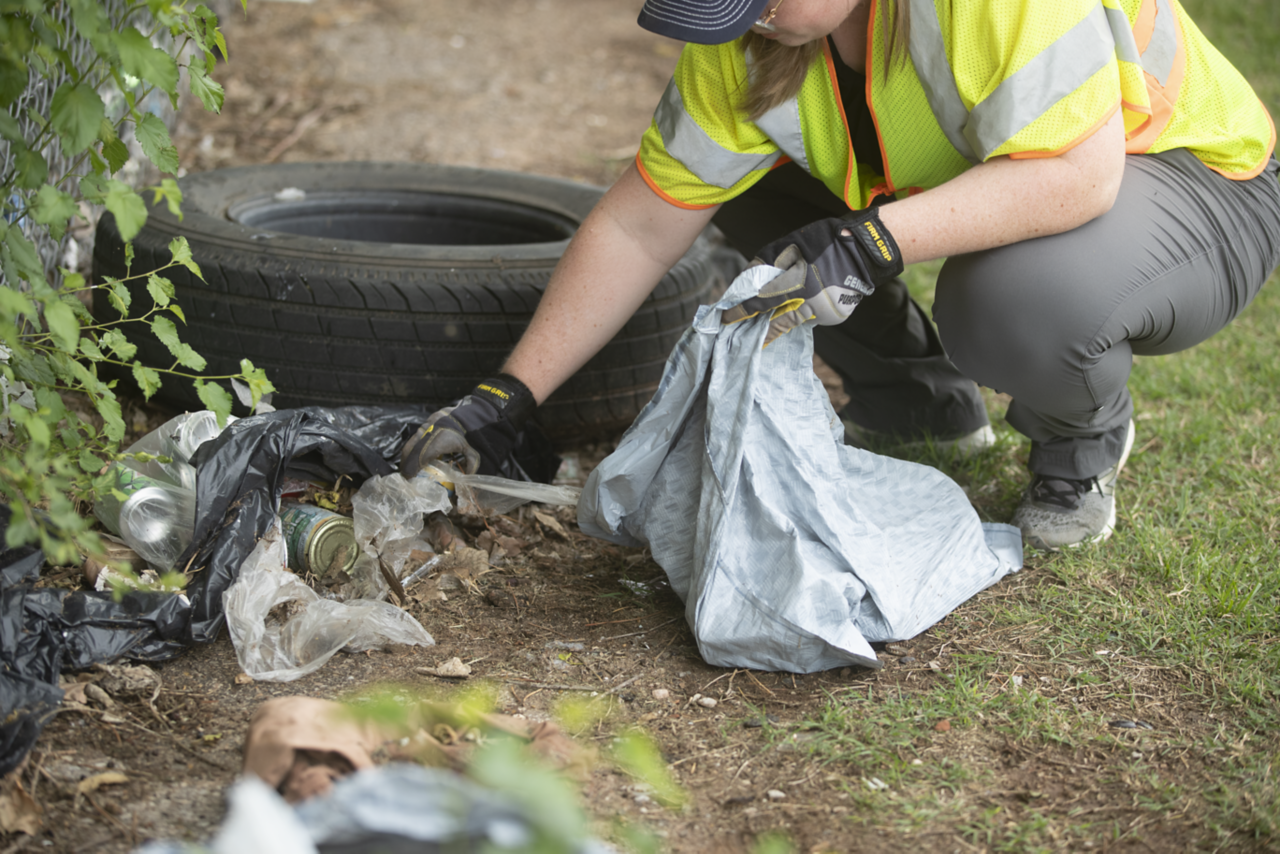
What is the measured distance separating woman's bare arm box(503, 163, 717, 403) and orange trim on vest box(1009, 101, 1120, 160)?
58cm

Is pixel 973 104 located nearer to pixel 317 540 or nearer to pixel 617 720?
pixel 617 720

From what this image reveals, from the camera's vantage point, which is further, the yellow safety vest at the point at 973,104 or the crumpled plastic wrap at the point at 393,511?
the crumpled plastic wrap at the point at 393,511

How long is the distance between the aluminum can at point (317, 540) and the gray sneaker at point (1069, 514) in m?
1.27

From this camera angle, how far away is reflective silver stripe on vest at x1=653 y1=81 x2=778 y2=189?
1897 millimetres

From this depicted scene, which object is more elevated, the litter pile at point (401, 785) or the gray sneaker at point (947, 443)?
the litter pile at point (401, 785)

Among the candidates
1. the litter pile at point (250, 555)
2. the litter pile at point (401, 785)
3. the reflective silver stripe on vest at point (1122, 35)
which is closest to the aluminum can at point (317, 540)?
the litter pile at point (250, 555)

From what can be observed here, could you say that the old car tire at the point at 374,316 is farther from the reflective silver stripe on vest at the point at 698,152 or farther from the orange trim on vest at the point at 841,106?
the orange trim on vest at the point at 841,106

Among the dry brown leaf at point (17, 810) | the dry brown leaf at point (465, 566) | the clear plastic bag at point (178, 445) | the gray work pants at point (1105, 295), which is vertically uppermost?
the gray work pants at point (1105, 295)

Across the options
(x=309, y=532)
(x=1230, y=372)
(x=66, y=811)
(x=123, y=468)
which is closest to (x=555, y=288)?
(x=309, y=532)

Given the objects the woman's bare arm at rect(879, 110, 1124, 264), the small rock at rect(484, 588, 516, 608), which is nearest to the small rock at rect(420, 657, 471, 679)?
the small rock at rect(484, 588, 516, 608)

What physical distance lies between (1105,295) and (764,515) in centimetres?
69

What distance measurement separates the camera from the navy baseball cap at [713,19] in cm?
157

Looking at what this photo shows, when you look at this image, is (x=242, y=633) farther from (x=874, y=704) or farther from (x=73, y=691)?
(x=874, y=704)

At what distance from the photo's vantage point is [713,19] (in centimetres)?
158
